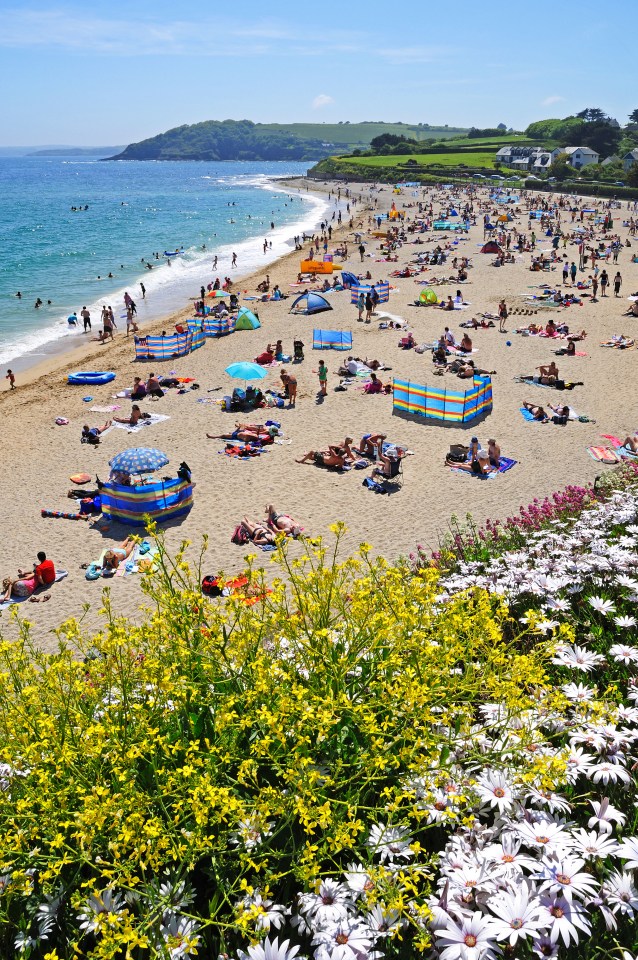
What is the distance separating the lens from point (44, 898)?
3.43 metres

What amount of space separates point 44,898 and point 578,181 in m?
98.3

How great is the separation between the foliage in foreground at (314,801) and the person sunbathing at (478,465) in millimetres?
10568

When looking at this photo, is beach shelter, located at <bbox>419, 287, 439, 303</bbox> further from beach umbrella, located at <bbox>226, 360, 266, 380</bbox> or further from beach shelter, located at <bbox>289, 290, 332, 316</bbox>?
beach umbrella, located at <bbox>226, 360, 266, 380</bbox>

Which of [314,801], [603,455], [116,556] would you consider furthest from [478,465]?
[314,801]

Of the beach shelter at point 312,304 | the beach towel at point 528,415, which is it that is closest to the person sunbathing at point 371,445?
the beach towel at point 528,415

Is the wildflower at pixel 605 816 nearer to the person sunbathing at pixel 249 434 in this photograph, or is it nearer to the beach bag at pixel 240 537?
the beach bag at pixel 240 537

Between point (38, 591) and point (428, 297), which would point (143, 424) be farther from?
point (428, 297)

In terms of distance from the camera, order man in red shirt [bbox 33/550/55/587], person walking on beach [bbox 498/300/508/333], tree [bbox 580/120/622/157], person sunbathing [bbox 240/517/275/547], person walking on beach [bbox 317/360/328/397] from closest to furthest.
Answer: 1. man in red shirt [bbox 33/550/55/587]
2. person sunbathing [bbox 240/517/275/547]
3. person walking on beach [bbox 317/360/328/397]
4. person walking on beach [bbox 498/300/508/333]
5. tree [bbox 580/120/622/157]

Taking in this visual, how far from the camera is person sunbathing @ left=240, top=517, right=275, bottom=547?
12.3m

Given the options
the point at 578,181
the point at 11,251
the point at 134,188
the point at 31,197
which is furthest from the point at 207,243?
the point at 134,188

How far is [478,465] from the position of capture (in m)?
14.6

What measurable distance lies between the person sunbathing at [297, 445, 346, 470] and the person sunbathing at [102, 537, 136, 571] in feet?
16.3

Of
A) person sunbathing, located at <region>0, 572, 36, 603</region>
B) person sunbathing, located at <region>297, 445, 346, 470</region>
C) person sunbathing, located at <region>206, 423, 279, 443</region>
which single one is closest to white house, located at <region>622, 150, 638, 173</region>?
person sunbathing, located at <region>206, 423, 279, 443</region>

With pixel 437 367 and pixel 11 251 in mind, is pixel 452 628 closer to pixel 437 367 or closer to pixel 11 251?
pixel 437 367
